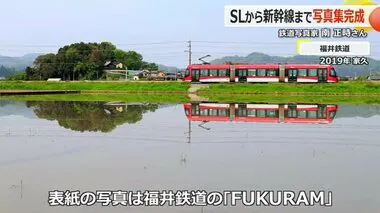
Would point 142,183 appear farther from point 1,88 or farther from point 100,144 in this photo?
point 1,88

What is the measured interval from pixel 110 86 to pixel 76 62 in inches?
981

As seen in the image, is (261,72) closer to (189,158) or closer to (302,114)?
(302,114)

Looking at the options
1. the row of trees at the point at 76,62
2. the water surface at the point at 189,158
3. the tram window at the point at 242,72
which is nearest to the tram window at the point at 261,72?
the tram window at the point at 242,72

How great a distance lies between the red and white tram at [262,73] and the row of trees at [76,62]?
81.9ft

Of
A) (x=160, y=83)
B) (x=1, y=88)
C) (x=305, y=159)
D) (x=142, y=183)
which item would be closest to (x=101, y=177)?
(x=142, y=183)

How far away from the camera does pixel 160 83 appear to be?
42906 mm

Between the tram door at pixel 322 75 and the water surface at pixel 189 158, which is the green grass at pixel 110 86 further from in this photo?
the water surface at pixel 189 158

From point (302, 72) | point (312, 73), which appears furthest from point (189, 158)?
point (302, 72)

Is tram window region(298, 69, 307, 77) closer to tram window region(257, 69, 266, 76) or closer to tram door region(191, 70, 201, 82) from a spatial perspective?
tram window region(257, 69, 266, 76)

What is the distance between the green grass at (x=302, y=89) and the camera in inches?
1440

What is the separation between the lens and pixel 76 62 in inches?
2640

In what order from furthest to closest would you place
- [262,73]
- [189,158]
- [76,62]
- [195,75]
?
1. [76,62]
2. [195,75]
3. [262,73]
4. [189,158]
